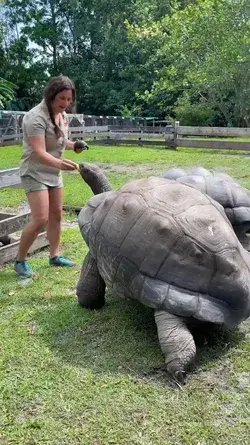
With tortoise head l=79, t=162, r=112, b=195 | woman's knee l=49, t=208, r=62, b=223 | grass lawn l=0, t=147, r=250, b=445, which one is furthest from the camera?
woman's knee l=49, t=208, r=62, b=223

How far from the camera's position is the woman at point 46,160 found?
3.69 m

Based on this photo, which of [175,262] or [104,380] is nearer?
[104,380]

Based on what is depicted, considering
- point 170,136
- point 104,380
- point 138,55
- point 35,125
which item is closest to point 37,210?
point 35,125

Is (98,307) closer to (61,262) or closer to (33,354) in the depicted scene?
(33,354)

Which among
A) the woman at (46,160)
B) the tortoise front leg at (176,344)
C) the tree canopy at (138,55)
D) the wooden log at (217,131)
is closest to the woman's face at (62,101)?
the woman at (46,160)

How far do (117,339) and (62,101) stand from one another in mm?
1933

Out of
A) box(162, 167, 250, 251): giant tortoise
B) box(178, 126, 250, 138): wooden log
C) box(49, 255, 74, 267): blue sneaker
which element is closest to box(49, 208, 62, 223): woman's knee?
box(49, 255, 74, 267): blue sneaker

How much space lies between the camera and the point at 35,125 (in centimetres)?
368

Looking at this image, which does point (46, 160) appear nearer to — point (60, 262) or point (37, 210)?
point (37, 210)

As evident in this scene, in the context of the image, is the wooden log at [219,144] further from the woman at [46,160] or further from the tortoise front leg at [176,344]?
the tortoise front leg at [176,344]

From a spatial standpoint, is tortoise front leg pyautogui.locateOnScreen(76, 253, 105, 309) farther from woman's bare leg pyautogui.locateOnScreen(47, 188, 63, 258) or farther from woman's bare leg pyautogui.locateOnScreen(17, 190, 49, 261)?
woman's bare leg pyautogui.locateOnScreen(47, 188, 63, 258)

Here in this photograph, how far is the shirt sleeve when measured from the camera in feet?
12.1

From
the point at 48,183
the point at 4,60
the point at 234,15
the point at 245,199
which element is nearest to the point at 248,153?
the point at 234,15

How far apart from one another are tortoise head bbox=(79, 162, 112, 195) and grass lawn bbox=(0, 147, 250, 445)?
88cm
